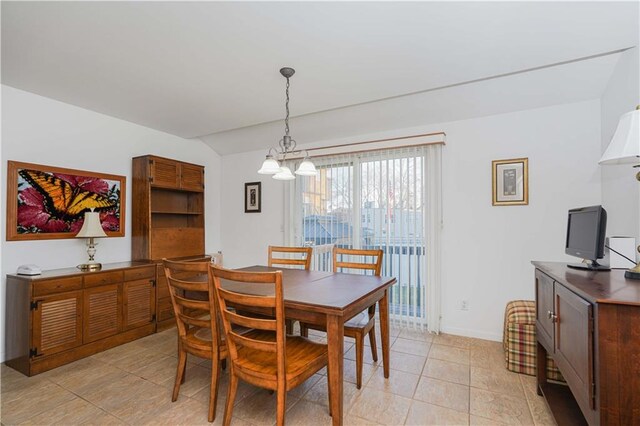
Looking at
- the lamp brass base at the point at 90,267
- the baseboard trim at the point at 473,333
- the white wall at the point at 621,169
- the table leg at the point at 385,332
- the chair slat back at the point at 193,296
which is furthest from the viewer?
the baseboard trim at the point at 473,333

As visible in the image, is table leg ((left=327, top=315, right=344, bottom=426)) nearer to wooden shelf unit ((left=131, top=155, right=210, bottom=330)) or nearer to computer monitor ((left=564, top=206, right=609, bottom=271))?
computer monitor ((left=564, top=206, right=609, bottom=271))

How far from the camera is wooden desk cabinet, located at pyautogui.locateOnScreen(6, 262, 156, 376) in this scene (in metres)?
2.57

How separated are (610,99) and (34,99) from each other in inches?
207

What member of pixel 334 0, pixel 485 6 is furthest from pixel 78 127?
pixel 485 6

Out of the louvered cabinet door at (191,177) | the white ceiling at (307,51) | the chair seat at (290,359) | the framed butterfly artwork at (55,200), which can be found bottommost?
the chair seat at (290,359)

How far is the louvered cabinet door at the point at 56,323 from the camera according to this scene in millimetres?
2572

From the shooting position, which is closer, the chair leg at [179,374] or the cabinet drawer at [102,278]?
the chair leg at [179,374]

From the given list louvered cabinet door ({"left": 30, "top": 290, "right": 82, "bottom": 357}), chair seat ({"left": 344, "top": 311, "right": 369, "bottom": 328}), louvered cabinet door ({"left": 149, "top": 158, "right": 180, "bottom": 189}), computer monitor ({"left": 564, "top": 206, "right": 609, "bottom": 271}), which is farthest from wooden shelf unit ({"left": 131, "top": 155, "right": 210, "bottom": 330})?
computer monitor ({"left": 564, "top": 206, "right": 609, "bottom": 271})

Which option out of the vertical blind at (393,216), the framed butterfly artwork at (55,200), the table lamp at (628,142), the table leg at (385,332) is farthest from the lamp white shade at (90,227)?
the table lamp at (628,142)

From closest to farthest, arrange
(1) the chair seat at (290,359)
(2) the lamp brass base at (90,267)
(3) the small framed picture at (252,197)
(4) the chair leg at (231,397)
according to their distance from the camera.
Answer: (1) the chair seat at (290,359) < (4) the chair leg at (231,397) < (2) the lamp brass base at (90,267) < (3) the small framed picture at (252,197)

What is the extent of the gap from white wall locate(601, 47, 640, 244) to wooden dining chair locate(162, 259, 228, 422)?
2760 millimetres

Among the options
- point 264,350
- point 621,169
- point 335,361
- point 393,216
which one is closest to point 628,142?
point 621,169

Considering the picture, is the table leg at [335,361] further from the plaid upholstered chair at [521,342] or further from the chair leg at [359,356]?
the plaid upholstered chair at [521,342]

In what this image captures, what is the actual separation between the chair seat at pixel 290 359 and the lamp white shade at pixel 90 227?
7.24 ft
